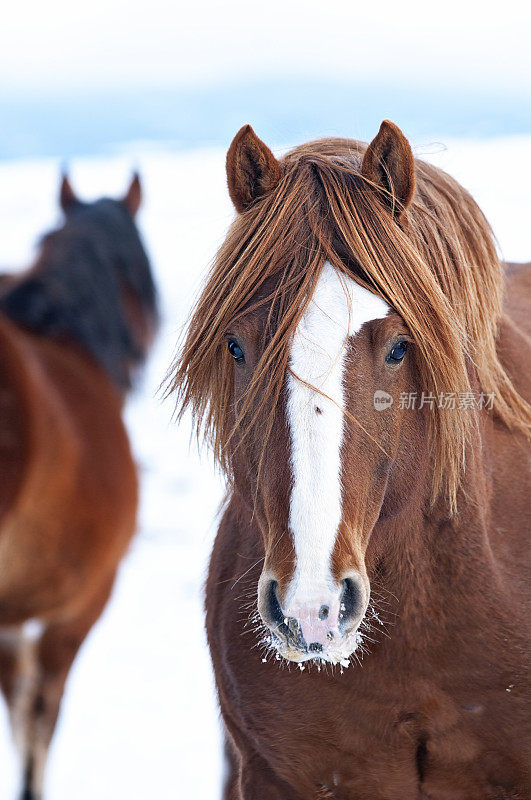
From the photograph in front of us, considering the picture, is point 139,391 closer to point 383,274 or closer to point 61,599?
point 61,599

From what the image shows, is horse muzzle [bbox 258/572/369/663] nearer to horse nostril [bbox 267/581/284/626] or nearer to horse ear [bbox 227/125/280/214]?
horse nostril [bbox 267/581/284/626]

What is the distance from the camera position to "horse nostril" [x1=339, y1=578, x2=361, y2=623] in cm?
128

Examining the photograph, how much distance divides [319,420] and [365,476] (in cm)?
14

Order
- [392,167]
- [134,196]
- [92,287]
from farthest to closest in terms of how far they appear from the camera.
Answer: [134,196] → [92,287] → [392,167]

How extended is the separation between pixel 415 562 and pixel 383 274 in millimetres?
590

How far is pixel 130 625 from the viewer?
4410 mm

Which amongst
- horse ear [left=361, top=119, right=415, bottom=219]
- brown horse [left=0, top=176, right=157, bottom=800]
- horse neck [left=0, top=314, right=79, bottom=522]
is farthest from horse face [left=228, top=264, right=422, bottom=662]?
brown horse [left=0, top=176, right=157, bottom=800]

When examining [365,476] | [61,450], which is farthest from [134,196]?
[365,476]

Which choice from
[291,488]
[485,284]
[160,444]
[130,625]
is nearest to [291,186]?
[485,284]

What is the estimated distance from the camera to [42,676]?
3.50 meters

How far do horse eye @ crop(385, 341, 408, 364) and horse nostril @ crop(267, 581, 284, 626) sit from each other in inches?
16.7

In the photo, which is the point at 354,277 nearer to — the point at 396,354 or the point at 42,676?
the point at 396,354

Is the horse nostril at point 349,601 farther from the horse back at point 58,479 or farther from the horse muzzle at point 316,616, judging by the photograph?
the horse back at point 58,479

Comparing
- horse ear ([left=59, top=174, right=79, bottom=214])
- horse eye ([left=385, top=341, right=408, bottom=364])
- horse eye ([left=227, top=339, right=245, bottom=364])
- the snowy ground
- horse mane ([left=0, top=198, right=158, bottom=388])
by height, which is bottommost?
the snowy ground
